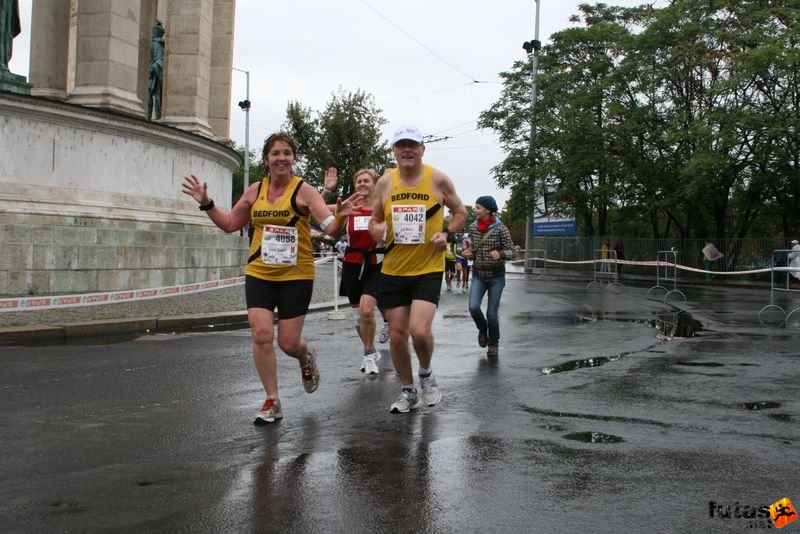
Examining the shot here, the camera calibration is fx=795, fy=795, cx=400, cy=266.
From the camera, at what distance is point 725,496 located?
3.92 meters

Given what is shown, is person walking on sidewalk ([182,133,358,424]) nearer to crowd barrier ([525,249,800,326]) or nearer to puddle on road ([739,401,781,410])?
puddle on road ([739,401,781,410])

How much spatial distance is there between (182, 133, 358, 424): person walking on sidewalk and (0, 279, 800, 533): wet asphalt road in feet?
1.77

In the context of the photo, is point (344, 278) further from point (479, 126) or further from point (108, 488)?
point (479, 126)

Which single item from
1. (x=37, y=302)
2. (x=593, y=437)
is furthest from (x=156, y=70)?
(x=593, y=437)

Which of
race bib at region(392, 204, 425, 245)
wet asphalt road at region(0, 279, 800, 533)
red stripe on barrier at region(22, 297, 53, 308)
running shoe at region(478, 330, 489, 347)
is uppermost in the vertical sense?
race bib at region(392, 204, 425, 245)

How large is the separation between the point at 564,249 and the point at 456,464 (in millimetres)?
45013

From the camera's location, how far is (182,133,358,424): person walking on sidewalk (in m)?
5.84

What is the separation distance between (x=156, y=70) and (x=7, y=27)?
4.50 meters

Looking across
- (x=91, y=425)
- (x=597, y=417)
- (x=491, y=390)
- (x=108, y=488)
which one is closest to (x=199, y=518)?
(x=108, y=488)

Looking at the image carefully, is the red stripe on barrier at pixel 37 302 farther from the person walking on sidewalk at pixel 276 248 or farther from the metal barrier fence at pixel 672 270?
the metal barrier fence at pixel 672 270

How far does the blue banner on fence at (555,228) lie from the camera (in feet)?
161

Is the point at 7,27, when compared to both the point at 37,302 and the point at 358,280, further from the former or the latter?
the point at 358,280

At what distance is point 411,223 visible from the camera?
19.6 feet

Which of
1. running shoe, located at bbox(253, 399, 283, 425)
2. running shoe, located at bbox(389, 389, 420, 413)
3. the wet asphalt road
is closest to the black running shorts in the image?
running shoe, located at bbox(389, 389, 420, 413)
